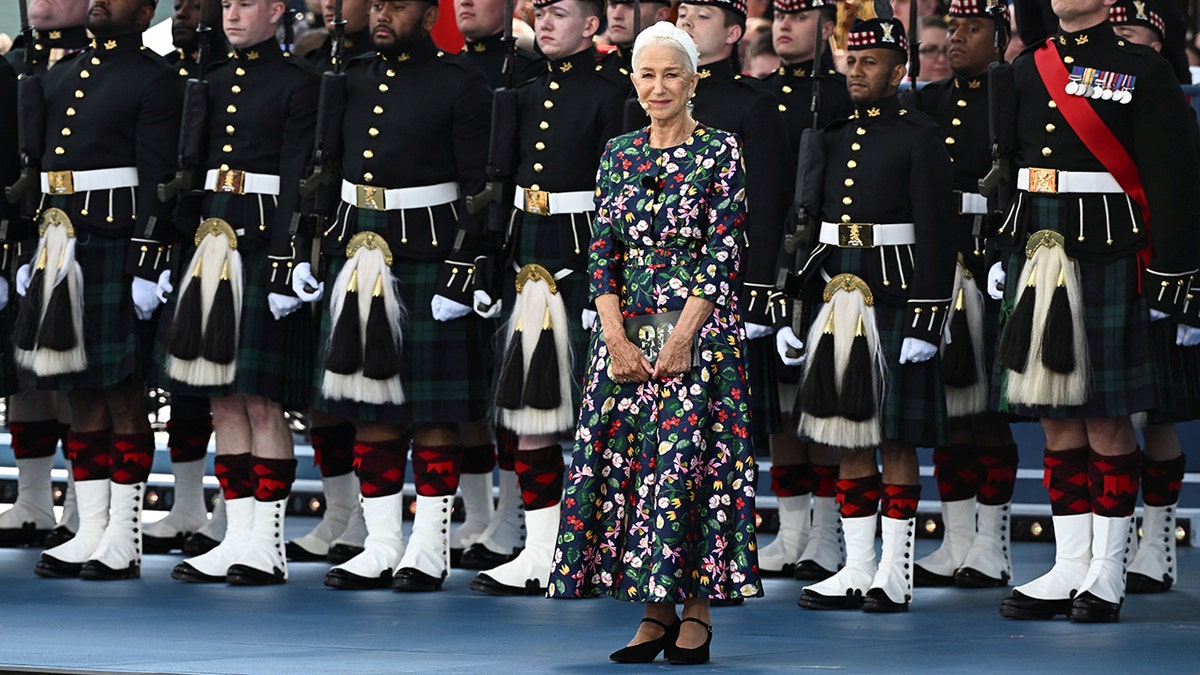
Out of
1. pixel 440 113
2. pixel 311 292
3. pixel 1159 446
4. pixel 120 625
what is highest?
pixel 440 113

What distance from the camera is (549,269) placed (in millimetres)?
6867

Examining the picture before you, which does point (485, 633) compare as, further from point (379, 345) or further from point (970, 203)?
point (970, 203)

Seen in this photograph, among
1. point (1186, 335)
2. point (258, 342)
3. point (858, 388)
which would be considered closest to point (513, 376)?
point (258, 342)

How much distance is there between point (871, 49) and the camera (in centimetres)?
680

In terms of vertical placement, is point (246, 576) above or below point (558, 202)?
below

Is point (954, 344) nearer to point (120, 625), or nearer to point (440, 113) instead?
point (440, 113)

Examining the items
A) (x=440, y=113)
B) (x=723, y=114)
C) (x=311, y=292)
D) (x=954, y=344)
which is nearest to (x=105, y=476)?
(x=311, y=292)

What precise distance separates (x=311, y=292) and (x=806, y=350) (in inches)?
62.7

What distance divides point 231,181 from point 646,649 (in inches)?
102

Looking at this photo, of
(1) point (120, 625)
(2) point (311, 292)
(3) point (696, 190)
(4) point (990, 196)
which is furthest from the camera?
(2) point (311, 292)

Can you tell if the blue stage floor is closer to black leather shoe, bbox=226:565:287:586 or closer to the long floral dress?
black leather shoe, bbox=226:565:287:586

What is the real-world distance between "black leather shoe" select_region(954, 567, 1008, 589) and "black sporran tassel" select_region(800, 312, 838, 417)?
3.25 ft

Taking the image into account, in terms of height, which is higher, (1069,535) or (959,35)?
(959,35)

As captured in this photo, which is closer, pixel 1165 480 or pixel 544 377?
pixel 544 377
